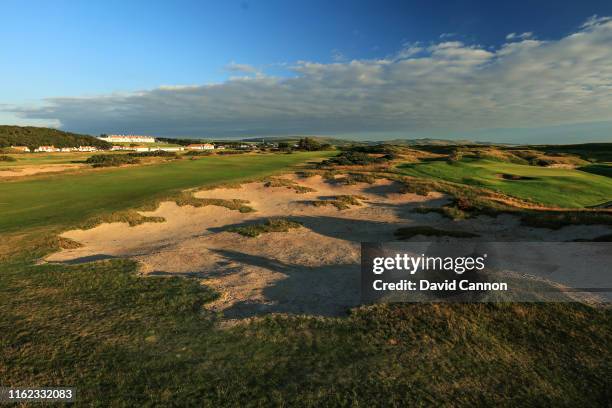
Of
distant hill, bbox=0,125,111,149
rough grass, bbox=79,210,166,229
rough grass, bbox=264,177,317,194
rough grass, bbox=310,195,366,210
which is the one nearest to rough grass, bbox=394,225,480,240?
rough grass, bbox=310,195,366,210

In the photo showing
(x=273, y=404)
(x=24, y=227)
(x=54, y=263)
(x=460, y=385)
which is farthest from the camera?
(x=24, y=227)

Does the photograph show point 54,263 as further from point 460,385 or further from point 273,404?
point 460,385

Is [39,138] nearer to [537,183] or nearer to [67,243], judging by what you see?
[67,243]

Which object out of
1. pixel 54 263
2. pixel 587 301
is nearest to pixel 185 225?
pixel 54 263

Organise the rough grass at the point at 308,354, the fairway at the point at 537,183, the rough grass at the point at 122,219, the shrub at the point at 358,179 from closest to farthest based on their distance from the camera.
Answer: the rough grass at the point at 308,354 → the rough grass at the point at 122,219 → the fairway at the point at 537,183 → the shrub at the point at 358,179

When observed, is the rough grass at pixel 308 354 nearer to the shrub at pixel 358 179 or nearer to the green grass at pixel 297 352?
the green grass at pixel 297 352

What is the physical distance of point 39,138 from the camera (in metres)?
141

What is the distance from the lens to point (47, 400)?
5270 mm

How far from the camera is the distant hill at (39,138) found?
12762 centimetres

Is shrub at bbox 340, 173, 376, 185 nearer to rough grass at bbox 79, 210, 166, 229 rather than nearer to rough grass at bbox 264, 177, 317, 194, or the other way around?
rough grass at bbox 264, 177, 317, 194

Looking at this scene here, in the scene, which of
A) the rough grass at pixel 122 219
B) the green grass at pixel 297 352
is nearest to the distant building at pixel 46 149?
the rough grass at pixel 122 219

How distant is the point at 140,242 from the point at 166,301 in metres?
9.17

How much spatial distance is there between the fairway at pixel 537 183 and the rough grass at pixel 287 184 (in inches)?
573

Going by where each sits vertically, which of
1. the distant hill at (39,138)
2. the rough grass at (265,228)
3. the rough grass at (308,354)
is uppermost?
the distant hill at (39,138)
